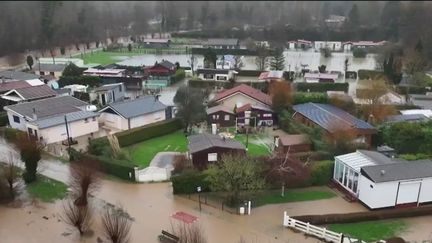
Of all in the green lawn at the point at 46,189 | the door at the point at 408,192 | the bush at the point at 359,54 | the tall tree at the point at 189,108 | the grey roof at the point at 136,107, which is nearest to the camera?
the door at the point at 408,192

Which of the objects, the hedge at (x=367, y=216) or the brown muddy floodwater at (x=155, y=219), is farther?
the hedge at (x=367, y=216)

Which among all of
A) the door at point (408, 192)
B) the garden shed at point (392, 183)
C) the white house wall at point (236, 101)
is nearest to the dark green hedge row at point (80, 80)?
the white house wall at point (236, 101)

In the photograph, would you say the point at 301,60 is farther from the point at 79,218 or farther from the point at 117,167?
the point at 79,218

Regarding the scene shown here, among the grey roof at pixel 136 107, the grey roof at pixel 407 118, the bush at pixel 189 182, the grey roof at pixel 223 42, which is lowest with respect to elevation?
the bush at pixel 189 182

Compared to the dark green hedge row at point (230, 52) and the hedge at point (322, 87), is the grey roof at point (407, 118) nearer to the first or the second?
the hedge at point (322, 87)

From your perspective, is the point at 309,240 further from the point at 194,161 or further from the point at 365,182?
the point at 194,161

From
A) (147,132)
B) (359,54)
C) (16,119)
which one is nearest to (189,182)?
(147,132)

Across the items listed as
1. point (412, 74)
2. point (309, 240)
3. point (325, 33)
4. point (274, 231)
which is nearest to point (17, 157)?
point (274, 231)
